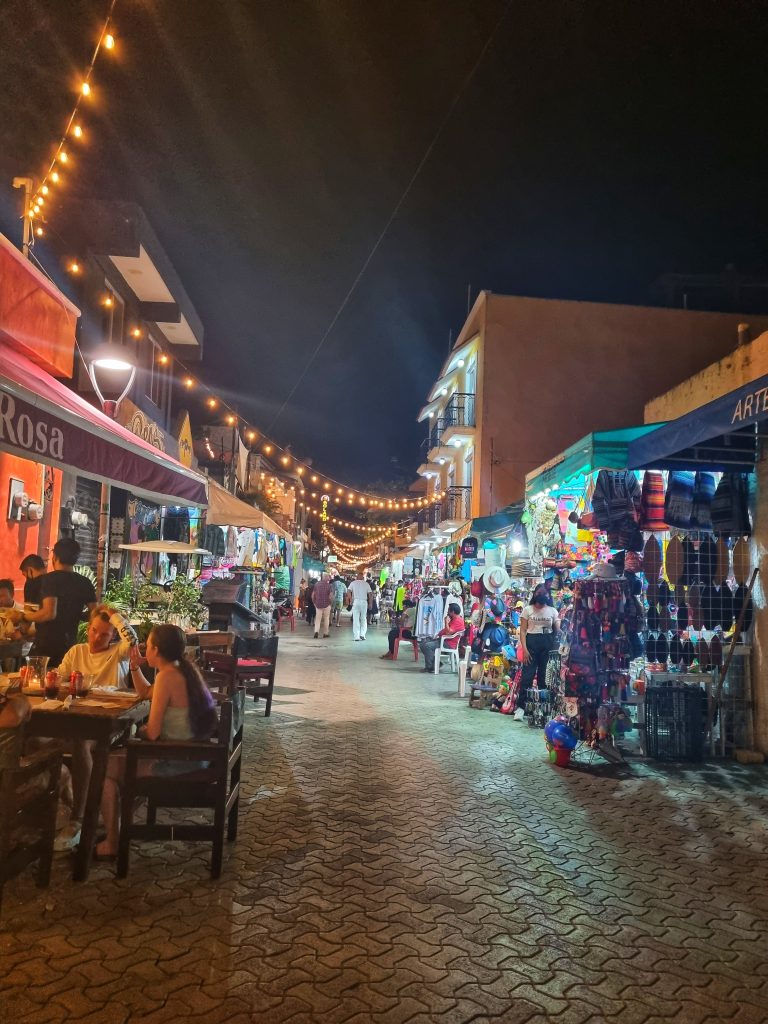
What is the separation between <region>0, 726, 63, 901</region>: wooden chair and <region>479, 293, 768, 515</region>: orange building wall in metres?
20.6

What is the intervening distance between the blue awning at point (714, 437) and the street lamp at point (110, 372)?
7409 mm

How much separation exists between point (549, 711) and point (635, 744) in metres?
1.24

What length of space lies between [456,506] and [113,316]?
57.2 feet

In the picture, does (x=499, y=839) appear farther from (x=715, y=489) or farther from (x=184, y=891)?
(x=715, y=489)

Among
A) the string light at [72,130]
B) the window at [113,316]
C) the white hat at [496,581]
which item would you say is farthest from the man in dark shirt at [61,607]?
the window at [113,316]

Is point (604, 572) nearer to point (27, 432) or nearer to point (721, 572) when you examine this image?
point (721, 572)

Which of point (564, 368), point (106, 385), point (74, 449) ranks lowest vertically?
point (74, 449)

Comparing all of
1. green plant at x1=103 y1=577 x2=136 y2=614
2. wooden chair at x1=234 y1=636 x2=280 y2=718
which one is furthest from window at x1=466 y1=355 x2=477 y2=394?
green plant at x1=103 y1=577 x2=136 y2=614

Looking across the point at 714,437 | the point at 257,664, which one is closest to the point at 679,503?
the point at 714,437

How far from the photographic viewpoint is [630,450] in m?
7.39

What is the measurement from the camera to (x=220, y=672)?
6.59 metres

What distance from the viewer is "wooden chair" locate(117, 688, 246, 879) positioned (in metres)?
4.11

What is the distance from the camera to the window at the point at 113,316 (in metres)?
12.6

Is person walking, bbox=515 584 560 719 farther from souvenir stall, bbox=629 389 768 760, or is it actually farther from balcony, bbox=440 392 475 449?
balcony, bbox=440 392 475 449
